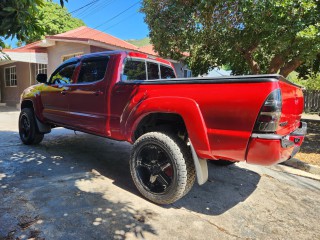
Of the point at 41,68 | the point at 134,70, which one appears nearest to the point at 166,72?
the point at 134,70

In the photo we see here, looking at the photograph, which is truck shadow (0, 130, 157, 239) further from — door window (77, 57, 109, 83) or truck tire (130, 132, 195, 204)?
door window (77, 57, 109, 83)

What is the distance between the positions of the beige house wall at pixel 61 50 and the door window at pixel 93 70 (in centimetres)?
770

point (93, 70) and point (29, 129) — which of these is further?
point (29, 129)

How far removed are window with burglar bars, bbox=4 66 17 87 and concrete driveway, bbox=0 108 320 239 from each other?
48.7 feet

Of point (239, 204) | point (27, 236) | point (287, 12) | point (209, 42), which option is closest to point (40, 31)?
point (27, 236)

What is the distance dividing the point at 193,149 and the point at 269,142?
82cm

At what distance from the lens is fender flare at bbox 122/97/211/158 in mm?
2896

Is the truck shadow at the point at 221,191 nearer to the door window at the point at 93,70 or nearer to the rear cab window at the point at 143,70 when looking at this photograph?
the rear cab window at the point at 143,70

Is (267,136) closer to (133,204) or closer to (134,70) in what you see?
(133,204)

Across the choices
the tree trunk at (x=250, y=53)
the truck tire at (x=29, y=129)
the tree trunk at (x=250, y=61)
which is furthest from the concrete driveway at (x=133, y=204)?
the tree trunk at (x=250, y=61)

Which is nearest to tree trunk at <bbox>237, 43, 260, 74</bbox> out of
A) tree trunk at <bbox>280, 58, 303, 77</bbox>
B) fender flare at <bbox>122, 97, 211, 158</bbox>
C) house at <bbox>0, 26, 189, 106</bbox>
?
tree trunk at <bbox>280, 58, 303, 77</bbox>

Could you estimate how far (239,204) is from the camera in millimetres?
3488

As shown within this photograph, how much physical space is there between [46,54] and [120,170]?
40.4ft

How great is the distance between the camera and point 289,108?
2.90m
